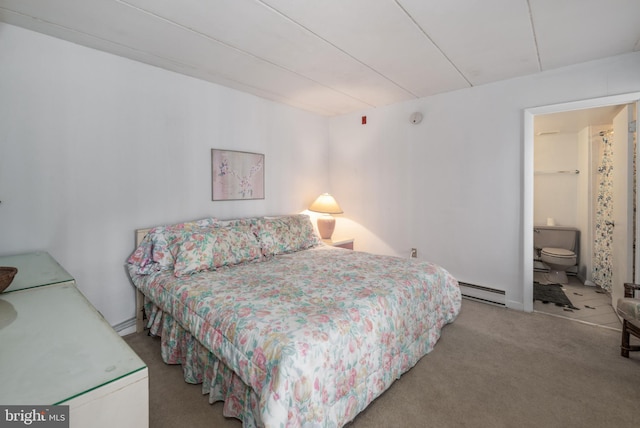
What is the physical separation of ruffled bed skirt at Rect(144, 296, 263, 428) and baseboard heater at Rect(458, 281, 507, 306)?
2879 mm

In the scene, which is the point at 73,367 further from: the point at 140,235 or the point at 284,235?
the point at 284,235

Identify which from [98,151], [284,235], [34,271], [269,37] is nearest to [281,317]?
[34,271]

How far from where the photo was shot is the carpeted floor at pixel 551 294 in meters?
3.40

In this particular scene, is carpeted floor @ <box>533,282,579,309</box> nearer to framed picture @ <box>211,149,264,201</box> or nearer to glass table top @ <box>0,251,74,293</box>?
framed picture @ <box>211,149,264,201</box>

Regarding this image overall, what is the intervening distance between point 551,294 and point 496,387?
2409mm

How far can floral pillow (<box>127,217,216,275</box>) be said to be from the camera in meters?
2.48

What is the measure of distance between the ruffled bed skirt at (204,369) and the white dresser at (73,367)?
748mm

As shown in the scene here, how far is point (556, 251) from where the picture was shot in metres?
4.23

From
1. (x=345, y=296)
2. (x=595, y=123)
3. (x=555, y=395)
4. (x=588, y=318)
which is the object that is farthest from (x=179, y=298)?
(x=595, y=123)

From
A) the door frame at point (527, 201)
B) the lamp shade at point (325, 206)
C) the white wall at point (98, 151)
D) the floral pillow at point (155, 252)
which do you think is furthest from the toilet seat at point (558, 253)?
the floral pillow at point (155, 252)

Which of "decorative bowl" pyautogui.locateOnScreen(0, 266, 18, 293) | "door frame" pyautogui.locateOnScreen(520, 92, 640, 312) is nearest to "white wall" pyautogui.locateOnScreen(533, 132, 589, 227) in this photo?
"door frame" pyautogui.locateOnScreen(520, 92, 640, 312)

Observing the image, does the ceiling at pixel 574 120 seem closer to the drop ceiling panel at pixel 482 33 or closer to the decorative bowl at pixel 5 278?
the drop ceiling panel at pixel 482 33

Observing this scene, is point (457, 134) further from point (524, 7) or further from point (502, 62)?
point (524, 7)

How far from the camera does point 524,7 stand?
6.30 feet
